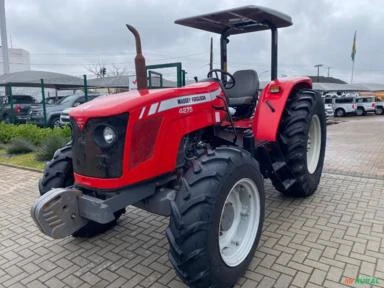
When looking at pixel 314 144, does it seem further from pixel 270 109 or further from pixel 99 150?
pixel 99 150

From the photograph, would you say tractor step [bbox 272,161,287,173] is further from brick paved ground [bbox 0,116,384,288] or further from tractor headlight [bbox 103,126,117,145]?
tractor headlight [bbox 103,126,117,145]

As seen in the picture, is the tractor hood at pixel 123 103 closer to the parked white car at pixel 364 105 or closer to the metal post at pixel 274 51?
the metal post at pixel 274 51

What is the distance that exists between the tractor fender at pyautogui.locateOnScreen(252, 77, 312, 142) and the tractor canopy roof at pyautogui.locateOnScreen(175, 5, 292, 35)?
0.71m

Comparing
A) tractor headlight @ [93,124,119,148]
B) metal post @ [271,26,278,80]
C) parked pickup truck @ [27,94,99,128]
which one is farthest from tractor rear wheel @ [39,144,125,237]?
parked pickup truck @ [27,94,99,128]

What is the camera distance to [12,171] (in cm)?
712

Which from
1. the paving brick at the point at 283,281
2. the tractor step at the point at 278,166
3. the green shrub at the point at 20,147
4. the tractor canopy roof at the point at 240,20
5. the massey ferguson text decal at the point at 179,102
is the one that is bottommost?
the paving brick at the point at 283,281

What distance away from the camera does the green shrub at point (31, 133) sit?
8755mm

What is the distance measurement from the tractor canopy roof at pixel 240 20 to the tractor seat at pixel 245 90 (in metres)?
0.60

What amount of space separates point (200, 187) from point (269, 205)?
228cm

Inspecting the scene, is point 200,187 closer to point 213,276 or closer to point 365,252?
point 213,276

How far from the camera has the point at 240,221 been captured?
3082 mm

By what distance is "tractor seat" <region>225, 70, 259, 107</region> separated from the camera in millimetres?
4055

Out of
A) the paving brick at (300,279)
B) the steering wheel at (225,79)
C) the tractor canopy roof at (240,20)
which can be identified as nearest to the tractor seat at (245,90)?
the steering wheel at (225,79)

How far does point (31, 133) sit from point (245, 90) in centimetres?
756
